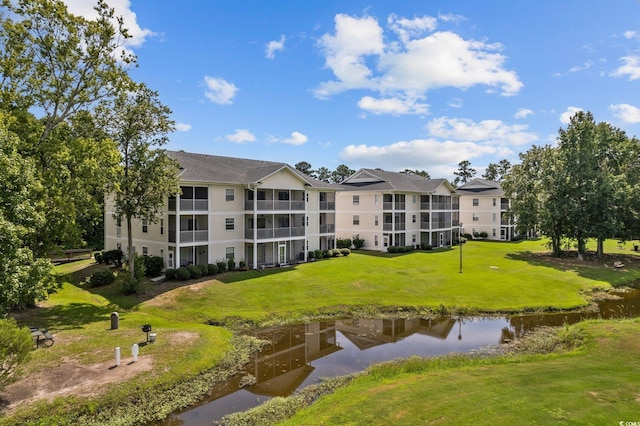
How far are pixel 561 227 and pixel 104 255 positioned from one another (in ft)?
165

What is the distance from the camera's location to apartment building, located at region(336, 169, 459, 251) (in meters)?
47.7

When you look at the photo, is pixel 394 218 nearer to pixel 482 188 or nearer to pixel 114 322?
pixel 482 188

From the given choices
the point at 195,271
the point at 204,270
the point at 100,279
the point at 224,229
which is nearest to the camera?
the point at 100,279

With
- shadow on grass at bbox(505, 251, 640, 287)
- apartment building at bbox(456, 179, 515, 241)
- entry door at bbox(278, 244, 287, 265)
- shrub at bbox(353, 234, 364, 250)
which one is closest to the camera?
shadow on grass at bbox(505, 251, 640, 287)

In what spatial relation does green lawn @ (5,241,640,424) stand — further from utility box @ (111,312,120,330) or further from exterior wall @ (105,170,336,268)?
exterior wall @ (105,170,336,268)

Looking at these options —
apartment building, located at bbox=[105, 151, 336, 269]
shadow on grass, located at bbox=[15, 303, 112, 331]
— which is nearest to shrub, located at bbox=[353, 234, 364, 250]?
apartment building, located at bbox=[105, 151, 336, 269]

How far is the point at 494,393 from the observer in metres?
11.5

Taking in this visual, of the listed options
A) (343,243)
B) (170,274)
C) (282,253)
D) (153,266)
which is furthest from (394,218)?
(153,266)

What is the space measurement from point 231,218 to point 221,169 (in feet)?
17.2

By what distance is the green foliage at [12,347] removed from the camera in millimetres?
10383

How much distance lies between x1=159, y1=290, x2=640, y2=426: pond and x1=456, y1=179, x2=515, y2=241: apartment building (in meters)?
38.3

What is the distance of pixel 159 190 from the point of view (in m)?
26.0

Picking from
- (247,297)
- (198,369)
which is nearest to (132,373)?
(198,369)

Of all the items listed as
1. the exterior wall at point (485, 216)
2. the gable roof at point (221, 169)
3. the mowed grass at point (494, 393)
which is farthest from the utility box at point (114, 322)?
the exterior wall at point (485, 216)
